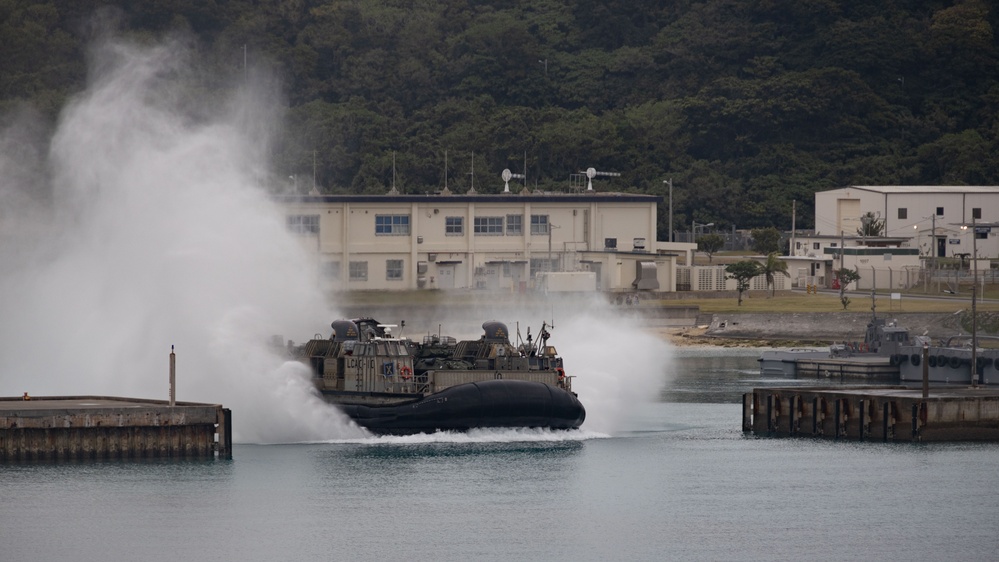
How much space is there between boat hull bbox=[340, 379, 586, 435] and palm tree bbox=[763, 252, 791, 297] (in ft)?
204

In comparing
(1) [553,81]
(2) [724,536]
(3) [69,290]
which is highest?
(1) [553,81]

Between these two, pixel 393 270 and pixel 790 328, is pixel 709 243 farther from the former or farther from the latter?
pixel 393 270

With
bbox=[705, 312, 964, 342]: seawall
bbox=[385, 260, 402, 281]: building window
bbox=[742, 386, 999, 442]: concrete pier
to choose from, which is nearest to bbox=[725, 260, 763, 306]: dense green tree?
bbox=[705, 312, 964, 342]: seawall

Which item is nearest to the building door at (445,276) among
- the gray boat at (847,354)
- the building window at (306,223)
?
the building window at (306,223)

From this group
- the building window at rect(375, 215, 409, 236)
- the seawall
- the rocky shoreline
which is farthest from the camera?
the building window at rect(375, 215, 409, 236)

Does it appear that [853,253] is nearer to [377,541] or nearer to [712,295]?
[712,295]

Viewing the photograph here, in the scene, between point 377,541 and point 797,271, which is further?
point 797,271

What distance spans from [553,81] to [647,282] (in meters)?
57.6

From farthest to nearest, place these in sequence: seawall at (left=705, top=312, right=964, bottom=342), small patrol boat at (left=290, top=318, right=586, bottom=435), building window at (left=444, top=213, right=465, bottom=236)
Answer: building window at (left=444, top=213, right=465, bottom=236) → seawall at (left=705, top=312, right=964, bottom=342) → small patrol boat at (left=290, top=318, right=586, bottom=435)

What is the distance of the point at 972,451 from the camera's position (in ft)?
180

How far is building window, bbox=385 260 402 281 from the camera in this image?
107m

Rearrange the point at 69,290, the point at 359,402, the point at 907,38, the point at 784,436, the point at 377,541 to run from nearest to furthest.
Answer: the point at 377,541, the point at 359,402, the point at 784,436, the point at 69,290, the point at 907,38

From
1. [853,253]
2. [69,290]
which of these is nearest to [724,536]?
[69,290]

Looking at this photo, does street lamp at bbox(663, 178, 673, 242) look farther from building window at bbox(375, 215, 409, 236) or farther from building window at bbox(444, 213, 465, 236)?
building window at bbox(375, 215, 409, 236)
